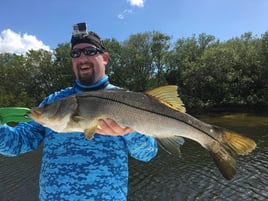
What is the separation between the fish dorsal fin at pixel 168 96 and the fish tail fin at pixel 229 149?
0.46m

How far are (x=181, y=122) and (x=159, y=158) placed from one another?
641 inches

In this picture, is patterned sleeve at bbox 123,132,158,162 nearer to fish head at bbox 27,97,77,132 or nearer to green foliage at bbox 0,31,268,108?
fish head at bbox 27,97,77,132

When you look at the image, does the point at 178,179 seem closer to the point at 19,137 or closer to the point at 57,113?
the point at 19,137

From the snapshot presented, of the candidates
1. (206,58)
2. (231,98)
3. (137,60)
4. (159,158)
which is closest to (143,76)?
(137,60)

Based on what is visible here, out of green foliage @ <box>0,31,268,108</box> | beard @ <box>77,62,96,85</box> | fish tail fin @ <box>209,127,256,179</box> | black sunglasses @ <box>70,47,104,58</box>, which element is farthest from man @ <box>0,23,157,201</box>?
green foliage @ <box>0,31,268,108</box>

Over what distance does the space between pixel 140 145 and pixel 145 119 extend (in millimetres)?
587

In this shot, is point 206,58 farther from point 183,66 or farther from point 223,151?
point 223,151

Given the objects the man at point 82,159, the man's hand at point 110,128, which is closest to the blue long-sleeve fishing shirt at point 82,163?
the man at point 82,159

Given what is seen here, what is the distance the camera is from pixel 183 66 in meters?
52.4

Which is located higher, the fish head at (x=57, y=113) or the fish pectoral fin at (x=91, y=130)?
the fish head at (x=57, y=113)

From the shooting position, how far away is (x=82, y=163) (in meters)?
3.15

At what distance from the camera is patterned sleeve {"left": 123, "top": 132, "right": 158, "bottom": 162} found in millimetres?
3205

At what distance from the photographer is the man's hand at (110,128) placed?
9.22 ft

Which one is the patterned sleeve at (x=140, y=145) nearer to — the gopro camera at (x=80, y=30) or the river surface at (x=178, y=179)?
the gopro camera at (x=80, y=30)
